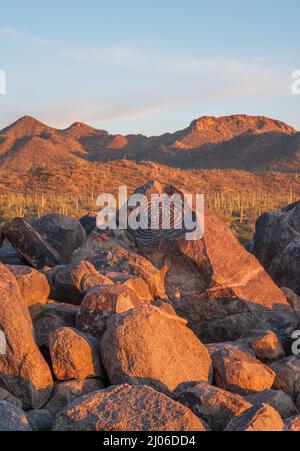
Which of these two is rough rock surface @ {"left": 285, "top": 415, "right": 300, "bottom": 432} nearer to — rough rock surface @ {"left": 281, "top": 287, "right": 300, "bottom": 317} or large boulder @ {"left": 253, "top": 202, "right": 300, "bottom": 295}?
rough rock surface @ {"left": 281, "top": 287, "right": 300, "bottom": 317}

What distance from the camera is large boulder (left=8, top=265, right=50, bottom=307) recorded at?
220 inches

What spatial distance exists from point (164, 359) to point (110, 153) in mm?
73851

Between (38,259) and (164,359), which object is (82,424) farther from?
(38,259)

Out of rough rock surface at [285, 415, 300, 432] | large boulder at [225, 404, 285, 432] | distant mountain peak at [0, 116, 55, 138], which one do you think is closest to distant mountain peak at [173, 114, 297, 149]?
distant mountain peak at [0, 116, 55, 138]

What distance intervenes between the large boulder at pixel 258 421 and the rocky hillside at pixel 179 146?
169ft

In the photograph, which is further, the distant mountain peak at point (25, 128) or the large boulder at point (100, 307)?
the distant mountain peak at point (25, 128)

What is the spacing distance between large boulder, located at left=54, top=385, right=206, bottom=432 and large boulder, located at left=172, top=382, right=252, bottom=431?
27 cm

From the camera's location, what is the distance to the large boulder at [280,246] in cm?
767

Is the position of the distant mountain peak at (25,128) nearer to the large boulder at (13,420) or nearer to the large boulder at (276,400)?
the large boulder at (276,400)

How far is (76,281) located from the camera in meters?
5.80

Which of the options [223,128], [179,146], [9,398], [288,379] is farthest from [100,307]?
[223,128]

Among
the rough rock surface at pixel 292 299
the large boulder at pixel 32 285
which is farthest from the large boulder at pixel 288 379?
the large boulder at pixel 32 285

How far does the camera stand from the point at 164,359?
15.0 ft
